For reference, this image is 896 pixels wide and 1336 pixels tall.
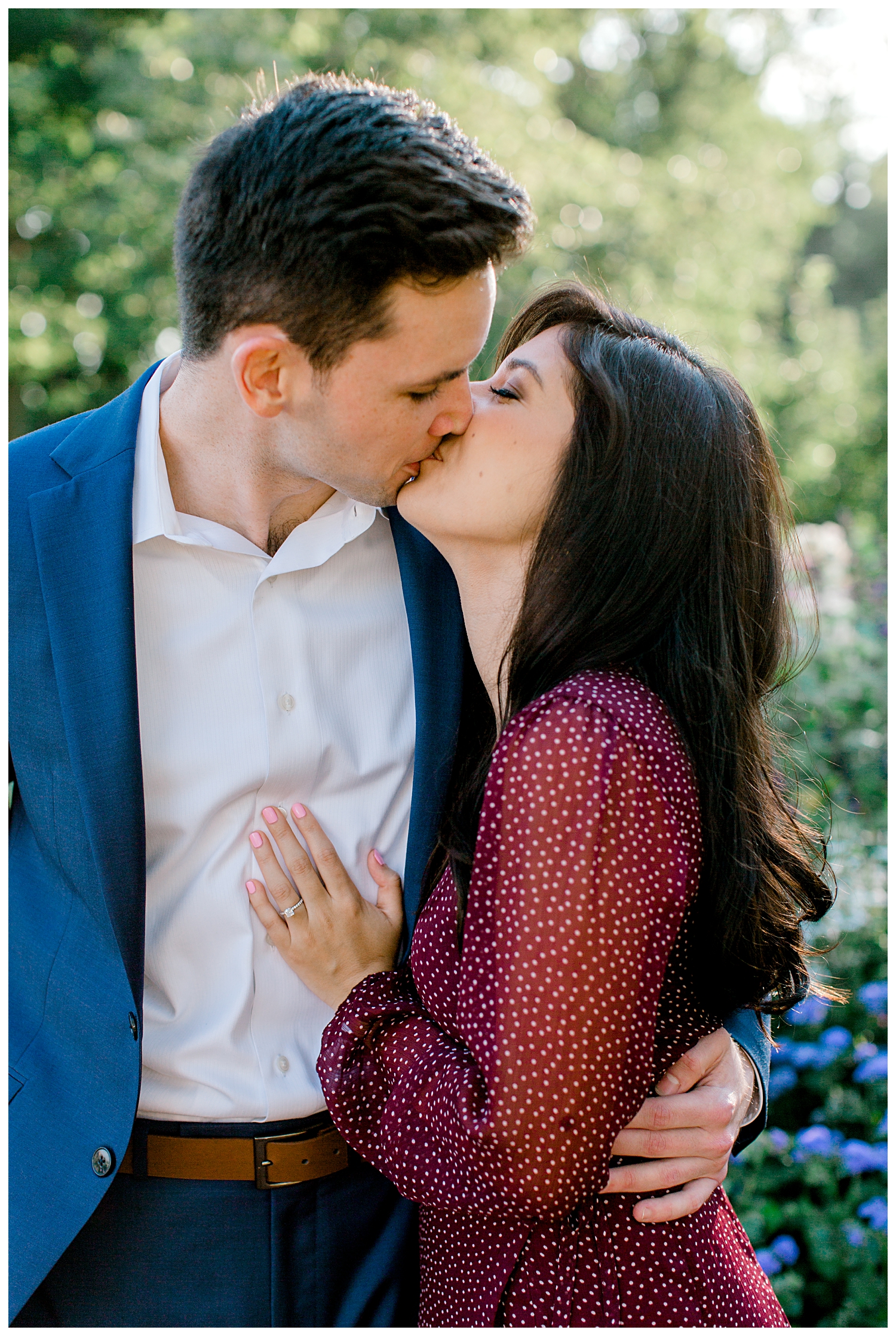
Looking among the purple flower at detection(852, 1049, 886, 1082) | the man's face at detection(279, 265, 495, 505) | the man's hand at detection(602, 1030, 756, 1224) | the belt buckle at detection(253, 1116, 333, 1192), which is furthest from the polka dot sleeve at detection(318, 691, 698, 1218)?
the purple flower at detection(852, 1049, 886, 1082)

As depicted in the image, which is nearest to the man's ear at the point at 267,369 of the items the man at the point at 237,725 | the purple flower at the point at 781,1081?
the man at the point at 237,725

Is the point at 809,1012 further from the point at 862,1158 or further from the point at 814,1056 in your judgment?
the point at 862,1158

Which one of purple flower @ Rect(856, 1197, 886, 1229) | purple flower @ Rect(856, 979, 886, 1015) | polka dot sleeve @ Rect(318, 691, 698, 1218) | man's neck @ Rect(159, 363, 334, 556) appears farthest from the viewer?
purple flower @ Rect(856, 979, 886, 1015)

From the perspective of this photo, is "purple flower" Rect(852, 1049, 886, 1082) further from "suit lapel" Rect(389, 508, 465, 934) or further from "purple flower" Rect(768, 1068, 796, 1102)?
"suit lapel" Rect(389, 508, 465, 934)

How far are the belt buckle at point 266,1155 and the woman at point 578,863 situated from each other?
21 centimetres

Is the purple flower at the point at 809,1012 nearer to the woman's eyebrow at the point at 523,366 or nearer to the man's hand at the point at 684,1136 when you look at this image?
the man's hand at the point at 684,1136

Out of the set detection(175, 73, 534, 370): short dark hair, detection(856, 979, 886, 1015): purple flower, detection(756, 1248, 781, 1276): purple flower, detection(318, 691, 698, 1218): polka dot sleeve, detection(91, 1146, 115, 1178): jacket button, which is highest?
detection(175, 73, 534, 370): short dark hair

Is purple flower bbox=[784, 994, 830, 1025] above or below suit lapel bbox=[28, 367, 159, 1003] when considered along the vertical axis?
below

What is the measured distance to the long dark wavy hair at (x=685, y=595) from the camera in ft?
5.53

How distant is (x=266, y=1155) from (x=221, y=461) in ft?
4.28

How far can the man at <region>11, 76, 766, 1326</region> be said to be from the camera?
1.73m

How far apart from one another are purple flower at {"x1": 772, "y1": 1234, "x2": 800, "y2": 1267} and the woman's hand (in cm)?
163

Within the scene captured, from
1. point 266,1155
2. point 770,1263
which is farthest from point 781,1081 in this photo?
point 266,1155

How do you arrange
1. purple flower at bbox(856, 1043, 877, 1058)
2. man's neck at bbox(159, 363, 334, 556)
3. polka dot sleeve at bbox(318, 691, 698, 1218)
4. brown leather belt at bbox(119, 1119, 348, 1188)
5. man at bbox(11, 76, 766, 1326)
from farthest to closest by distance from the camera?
purple flower at bbox(856, 1043, 877, 1058), man's neck at bbox(159, 363, 334, 556), brown leather belt at bbox(119, 1119, 348, 1188), man at bbox(11, 76, 766, 1326), polka dot sleeve at bbox(318, 691, 698, 1218)
